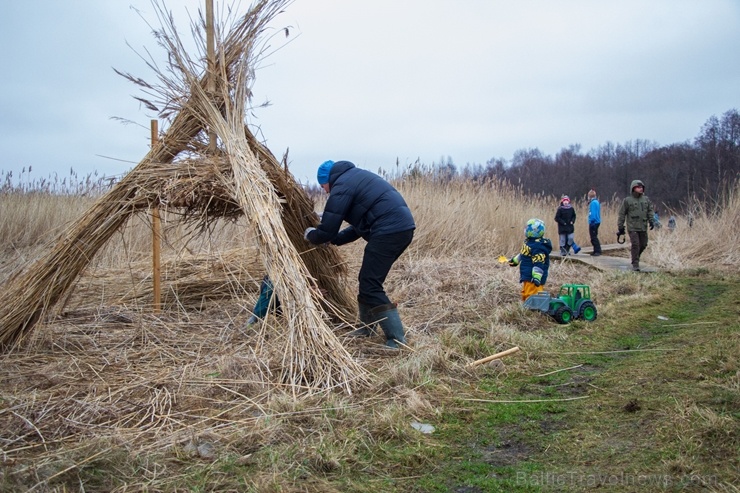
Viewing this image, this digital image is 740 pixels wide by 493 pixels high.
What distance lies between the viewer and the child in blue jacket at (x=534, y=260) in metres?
6.63

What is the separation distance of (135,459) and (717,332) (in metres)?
4.80

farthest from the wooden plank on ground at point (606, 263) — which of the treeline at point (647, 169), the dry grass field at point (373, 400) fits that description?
the treeline at point (647, 169)

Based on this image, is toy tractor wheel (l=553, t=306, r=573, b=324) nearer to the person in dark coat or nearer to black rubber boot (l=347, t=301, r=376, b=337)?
black rubber boot (l=347, t=301, r=376, b=337)

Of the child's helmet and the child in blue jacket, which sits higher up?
the child's helmet

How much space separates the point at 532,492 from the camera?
249 cm

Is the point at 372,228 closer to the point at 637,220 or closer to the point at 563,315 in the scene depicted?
the point at 563,315

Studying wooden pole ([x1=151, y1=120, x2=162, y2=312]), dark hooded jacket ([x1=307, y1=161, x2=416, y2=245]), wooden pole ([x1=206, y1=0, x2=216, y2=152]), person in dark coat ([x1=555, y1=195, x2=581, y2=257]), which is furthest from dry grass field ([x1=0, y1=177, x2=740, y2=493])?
person in dark coat ([x1=555, y1=195, x2=581, y2=257])

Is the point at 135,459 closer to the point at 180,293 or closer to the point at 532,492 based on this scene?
the point at 532,492

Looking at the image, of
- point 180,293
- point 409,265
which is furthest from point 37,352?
point 409,265

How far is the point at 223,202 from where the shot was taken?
4.69m

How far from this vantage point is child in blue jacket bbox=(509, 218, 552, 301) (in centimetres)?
663

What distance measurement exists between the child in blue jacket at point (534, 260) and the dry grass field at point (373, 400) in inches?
17.1

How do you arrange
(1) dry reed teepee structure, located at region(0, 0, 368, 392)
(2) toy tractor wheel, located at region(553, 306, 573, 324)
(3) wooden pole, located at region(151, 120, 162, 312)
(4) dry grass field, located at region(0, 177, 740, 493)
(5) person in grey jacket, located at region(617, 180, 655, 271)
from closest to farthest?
(4) dry grass field, located at region(0, 177, 740, 493)
(1) dry reed teepee structure, located at region(0, 0, 368, 392)
(3) wooden pole, located at region(151, 120, 162, 312)
(2) toy tractor wheel, located at region(553, 306, 573, 324)
(5) person in grey jacket, located at region(617, 180, 655, 271)

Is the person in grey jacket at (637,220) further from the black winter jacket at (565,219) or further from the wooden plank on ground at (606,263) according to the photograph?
the black winter jacket at (565,219)
